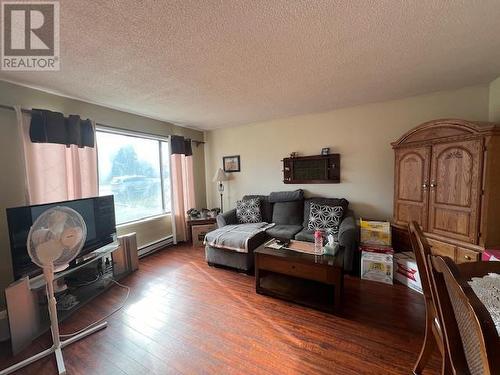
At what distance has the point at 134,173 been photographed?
130 inches

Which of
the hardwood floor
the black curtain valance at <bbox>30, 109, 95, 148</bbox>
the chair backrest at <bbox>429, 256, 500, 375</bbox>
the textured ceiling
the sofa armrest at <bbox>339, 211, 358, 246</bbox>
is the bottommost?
the hardwood floor

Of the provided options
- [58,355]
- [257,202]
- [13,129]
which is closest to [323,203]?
[257,202]

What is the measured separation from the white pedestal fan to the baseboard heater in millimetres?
1685

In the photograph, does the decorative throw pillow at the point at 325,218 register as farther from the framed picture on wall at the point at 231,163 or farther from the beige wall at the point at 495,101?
the beige wall at the point at 495,101

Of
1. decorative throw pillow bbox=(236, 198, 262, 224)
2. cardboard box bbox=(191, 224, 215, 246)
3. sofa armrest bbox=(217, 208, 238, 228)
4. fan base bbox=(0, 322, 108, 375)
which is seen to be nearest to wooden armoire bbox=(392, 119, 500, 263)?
decorative throw pillow bbox=(236, 198, 262, 224)

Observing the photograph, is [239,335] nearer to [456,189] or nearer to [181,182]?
[456,189]

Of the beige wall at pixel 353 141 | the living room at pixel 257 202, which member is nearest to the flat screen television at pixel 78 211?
the living room at pixel 257 202

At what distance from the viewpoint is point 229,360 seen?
1.44 metres

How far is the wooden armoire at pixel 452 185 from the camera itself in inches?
72.1

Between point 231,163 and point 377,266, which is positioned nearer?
point 377,266

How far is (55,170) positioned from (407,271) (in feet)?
13.1

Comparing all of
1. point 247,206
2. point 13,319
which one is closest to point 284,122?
point 247,206

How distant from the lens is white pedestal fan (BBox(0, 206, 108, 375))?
1420 millimetres

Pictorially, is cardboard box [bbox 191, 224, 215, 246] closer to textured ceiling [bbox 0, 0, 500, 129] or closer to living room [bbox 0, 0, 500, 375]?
living room [bbox 0, 0, 500, 375]
